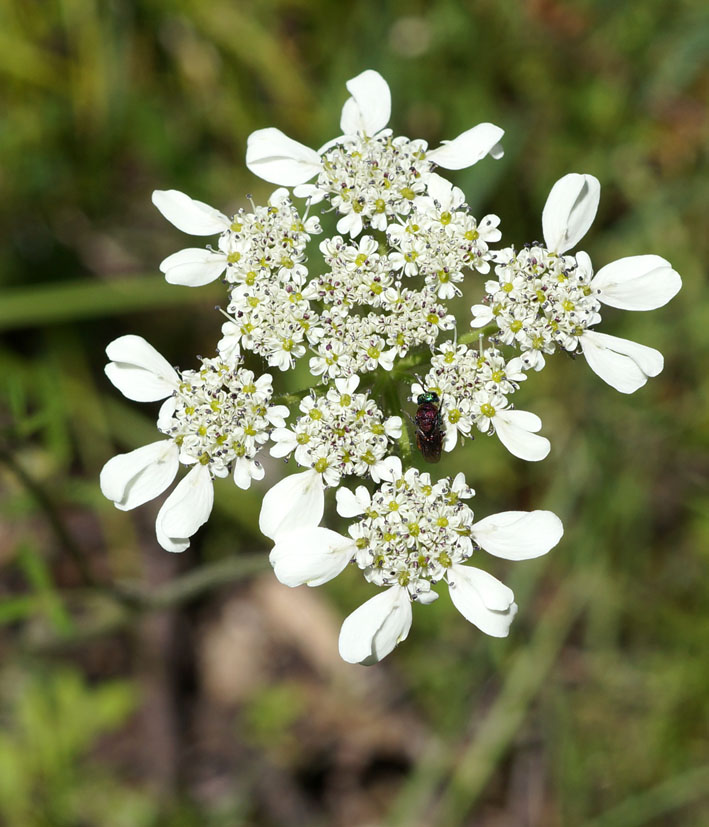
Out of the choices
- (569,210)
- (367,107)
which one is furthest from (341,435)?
(367,107)

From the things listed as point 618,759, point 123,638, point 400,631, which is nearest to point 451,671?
point 618,759

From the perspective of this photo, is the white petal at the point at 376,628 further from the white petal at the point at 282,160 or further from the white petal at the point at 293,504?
the white petal at the point at 282,160

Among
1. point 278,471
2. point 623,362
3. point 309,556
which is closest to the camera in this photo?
point 309,556

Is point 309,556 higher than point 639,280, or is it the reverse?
point 639,280

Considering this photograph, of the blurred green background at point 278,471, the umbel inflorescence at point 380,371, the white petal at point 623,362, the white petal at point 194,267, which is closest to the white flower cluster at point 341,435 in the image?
the umbel inflorescence at point 380,371

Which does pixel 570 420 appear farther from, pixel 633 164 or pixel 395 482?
pixel 395 482

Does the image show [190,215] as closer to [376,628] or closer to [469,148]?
[469,148]

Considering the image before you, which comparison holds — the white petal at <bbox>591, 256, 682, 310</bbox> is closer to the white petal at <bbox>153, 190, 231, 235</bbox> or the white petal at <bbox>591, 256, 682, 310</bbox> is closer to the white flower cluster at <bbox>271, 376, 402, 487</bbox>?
the white flower cluster at <bbox>271, 376, 402, 487</bbox>
